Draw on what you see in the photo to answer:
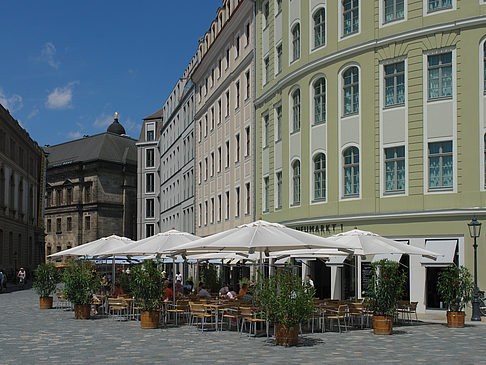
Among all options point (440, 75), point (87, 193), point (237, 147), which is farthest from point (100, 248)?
point (87, 193)

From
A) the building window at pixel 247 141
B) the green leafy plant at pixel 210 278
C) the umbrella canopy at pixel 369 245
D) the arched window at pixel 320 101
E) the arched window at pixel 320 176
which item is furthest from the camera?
the building window at pixel 247 141

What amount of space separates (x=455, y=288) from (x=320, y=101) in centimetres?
1309

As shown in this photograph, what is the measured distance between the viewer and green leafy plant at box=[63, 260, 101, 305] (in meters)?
23.1

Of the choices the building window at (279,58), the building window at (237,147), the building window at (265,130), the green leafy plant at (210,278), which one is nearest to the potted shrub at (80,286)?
the green leafy plant at (210,278)

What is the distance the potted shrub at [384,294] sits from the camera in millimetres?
18016

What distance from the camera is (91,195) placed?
3959 inches

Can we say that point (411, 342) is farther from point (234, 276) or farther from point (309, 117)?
point (234, 276)

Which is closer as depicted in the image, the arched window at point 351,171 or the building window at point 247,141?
the arched window at point 351,171

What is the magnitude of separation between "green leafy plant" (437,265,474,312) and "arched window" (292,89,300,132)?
45.8ft

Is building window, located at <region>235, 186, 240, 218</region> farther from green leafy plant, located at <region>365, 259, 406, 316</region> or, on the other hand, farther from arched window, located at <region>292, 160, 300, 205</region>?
green leafy plant, located at <region>365, 259, 406, 316</region>

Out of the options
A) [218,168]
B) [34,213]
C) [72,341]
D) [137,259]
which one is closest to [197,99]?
[218,168]

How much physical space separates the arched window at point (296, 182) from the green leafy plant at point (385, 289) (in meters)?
14.2

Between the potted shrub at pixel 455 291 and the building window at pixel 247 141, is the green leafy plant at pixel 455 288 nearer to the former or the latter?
the potted shrub at pixel 455 291

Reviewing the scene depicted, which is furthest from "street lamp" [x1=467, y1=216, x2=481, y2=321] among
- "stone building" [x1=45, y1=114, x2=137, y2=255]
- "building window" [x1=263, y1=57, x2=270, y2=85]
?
"stone building" [x1=45, y1=114, x2=137, y2=255]
